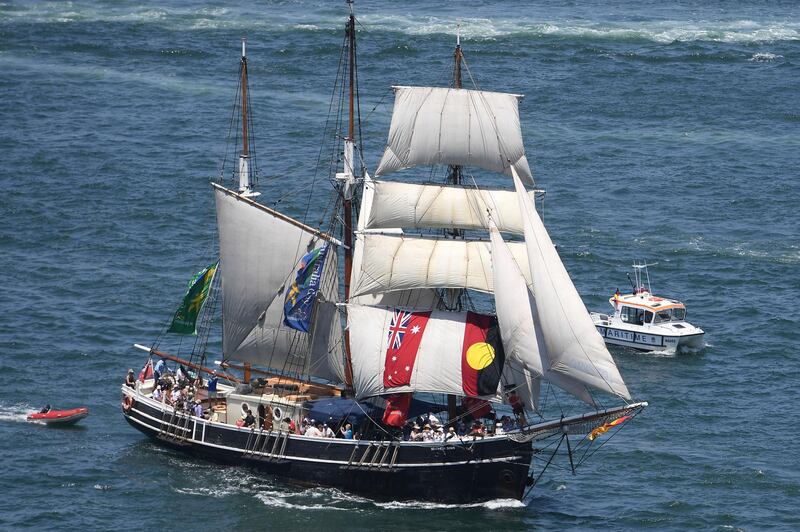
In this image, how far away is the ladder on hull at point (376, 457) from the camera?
271ft

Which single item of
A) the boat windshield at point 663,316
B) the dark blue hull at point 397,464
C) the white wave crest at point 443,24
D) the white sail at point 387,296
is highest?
the white wave crest at point 443,24

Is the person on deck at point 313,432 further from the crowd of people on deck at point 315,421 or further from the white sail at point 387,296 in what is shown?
the white sail at point 387,296

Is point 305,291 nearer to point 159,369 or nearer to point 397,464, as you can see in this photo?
point 159,369

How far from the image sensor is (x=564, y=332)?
7900cm

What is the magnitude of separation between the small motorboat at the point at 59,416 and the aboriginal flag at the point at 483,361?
2453cm

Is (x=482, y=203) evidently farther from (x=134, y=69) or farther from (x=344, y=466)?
(x=134, y=69)

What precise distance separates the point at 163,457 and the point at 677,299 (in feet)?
139

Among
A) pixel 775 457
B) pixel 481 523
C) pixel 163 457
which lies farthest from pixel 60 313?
pixel 775 457

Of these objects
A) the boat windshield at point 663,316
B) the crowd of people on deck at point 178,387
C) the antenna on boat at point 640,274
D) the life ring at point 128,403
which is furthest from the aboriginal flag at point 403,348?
the antenna on boat at point 640,274

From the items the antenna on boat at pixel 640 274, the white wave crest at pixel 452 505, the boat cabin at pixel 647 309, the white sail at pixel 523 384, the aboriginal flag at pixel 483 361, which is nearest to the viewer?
the white wave crest at pixel 452 505

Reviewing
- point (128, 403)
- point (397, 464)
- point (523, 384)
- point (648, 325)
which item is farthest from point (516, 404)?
point (648, 325)

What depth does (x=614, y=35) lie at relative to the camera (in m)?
174

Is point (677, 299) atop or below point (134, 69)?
below

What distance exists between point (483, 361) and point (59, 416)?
26478 mm
